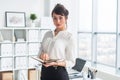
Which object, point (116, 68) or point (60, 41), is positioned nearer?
point (60, 41)

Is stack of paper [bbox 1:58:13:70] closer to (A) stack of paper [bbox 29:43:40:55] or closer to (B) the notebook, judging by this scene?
(A) stack of paper [bbox 29:43:40:55]

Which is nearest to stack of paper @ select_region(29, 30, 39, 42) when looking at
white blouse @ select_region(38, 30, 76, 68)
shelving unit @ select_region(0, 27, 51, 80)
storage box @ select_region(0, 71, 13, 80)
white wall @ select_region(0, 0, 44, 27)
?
shelving unit @ select_region(0, 27, 51, 80)

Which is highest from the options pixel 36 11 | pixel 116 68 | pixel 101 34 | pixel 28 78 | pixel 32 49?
pixel 36 11

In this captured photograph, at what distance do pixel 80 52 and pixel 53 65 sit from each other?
3885 millimetres

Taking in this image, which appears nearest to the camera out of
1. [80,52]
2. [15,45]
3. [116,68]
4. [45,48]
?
[45,48]

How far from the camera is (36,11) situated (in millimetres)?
5188

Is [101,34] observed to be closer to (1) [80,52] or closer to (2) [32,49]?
(1) [80,52]

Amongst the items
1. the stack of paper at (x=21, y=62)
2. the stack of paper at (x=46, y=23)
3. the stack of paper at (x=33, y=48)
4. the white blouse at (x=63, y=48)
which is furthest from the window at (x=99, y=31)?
the white blouse at (x=63, y=48)

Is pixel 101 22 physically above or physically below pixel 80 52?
above

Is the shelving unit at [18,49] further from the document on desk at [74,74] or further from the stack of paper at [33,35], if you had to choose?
the document on desk at [74,74]

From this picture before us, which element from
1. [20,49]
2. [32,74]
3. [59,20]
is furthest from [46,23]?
[59,20]

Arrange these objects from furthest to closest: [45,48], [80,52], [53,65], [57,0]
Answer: [80,52] → [57,0] → [45,48] → [53,65]

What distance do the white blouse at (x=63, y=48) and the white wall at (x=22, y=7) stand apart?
330 cm

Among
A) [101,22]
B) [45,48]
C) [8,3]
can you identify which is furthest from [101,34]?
[45,48]
